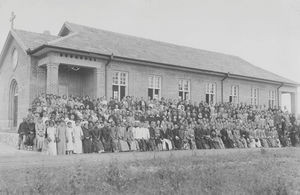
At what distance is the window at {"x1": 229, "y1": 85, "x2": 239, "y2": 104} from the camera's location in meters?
29.5

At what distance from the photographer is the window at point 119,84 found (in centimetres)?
2264

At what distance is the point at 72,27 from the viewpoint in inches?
930

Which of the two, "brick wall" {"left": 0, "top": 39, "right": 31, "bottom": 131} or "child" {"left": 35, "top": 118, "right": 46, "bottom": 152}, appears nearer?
"child" {"left": 35, "top": 118, "right": 46, "bottom": 152}

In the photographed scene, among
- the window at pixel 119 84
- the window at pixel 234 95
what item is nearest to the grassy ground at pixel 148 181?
the window at pixel 119 84

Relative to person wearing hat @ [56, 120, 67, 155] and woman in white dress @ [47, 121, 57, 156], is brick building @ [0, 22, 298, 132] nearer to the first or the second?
person wearing hat @ [56, 120, 67, 155]

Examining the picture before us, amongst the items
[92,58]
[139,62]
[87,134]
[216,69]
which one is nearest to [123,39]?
[139,62]

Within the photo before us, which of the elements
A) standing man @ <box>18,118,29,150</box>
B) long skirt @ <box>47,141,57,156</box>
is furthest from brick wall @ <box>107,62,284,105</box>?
long skirt @ <box>47,141,57,156</box>

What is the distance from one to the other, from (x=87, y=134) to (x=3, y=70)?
43.6 feet

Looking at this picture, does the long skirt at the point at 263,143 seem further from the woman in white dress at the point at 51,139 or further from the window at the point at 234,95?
the woman in white dress at the point at 51,139

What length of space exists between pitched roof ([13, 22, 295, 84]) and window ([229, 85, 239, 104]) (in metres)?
1.23

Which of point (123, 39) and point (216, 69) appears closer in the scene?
point (123, 39)

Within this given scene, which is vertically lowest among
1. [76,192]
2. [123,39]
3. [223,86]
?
[76,192]

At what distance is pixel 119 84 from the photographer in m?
22.9

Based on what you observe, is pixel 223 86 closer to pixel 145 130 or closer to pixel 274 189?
pixel 145 130
